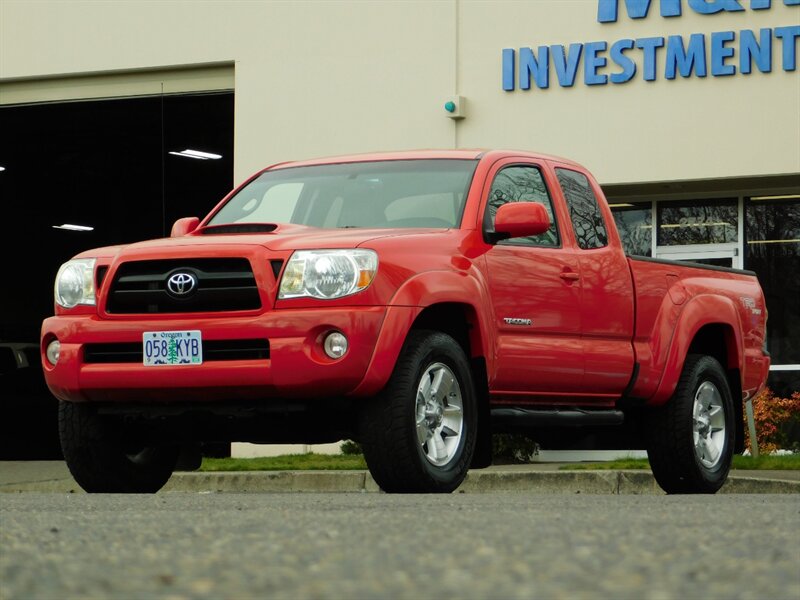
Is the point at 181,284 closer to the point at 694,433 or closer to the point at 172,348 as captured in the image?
the point at 172,348

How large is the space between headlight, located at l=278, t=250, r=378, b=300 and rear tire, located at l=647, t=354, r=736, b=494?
292 centimetres

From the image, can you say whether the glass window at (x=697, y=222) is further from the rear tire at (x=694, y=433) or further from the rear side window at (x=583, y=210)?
the rear side window at (x=583, y=210)

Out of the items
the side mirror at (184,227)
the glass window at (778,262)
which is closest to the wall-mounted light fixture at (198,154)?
the glass window at (778,262)

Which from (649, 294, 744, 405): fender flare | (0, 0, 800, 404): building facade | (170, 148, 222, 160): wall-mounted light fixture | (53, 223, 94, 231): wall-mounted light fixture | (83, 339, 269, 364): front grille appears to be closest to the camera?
(83, 339, 269, 364): front grille

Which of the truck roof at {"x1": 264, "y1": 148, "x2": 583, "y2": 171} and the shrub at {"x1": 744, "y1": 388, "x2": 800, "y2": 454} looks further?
the shrub at {"x1": 744, "y1": 388, "x2": 800, "y2": 454}

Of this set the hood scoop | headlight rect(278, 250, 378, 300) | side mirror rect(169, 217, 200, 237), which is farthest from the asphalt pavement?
headlight rect(278, 250, 378, 300)

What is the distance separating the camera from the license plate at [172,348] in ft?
25.3

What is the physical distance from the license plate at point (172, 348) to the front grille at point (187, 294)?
0.52 ft

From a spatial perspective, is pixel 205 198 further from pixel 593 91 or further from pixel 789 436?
pixel 789 436

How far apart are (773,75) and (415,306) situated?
410 inches

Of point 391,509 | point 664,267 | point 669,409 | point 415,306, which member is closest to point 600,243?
point 664,267

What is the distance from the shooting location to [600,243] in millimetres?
9633

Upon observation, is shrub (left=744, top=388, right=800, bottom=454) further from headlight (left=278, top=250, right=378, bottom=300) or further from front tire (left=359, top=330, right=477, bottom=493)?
headlight (left=278, top=250, right=378, bottom=300)

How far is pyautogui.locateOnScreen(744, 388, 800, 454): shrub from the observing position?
17.0 meters
